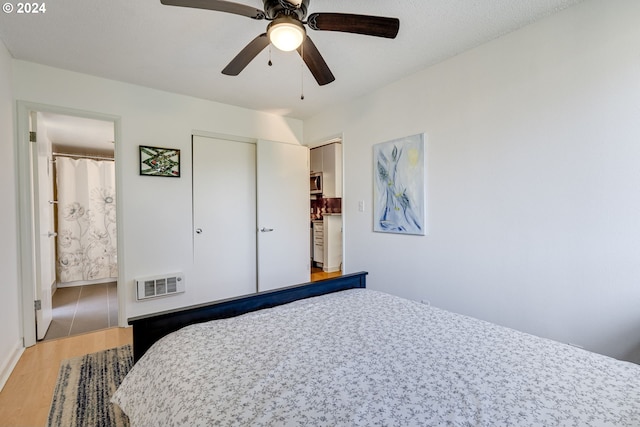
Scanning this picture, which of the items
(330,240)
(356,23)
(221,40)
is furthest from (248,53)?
(330,240)

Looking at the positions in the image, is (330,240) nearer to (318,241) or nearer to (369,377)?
(318,241)

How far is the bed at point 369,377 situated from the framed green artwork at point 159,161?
201 cm

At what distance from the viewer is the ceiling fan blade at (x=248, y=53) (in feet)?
5.42

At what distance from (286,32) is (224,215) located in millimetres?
2466

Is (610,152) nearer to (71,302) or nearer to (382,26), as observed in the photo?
(382,26)

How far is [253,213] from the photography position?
3754 millimetres

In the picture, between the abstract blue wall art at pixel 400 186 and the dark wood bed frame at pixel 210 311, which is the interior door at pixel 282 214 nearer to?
the abstract blue wall art at pixel 400 186

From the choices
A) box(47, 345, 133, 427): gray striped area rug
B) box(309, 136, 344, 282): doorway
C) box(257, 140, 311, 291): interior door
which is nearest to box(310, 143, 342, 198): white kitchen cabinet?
box(309, 136, 344, 282): doorway

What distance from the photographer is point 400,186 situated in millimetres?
2814

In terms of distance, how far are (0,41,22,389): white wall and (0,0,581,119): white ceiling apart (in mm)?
345

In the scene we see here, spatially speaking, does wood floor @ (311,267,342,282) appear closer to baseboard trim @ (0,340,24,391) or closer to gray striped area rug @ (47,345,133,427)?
gray striped area rug @ (47,345,133,427)

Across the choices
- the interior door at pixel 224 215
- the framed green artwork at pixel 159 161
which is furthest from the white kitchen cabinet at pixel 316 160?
the framed green artwork at pixel 159 161

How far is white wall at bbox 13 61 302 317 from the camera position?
2.60m

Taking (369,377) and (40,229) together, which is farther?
(40,229)
